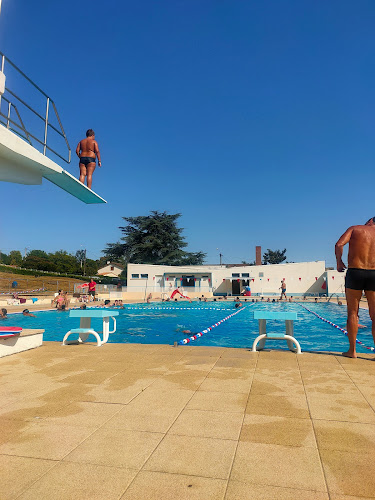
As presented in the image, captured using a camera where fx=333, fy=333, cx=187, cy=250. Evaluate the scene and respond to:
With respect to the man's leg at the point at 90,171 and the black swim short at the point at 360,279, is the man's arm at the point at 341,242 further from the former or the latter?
the man's leg at the point at 90,171

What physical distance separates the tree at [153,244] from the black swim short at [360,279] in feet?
147

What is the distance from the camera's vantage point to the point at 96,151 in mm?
7691

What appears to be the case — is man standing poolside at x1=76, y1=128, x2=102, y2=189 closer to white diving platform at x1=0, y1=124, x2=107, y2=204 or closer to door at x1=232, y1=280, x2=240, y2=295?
white diving platform at x1=0, y1=124, x2=107, y2=204

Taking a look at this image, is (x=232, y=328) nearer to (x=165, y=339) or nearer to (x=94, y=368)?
(x=165, y=339)

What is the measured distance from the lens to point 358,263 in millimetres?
5066

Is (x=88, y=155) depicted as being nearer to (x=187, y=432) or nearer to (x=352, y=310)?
(x=352, y=310)

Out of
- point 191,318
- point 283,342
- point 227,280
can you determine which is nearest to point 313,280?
point 227,280

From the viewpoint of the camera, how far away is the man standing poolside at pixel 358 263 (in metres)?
5.02

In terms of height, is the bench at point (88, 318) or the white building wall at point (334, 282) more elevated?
the white building wall at point (334, 282)

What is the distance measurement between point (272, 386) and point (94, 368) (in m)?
2.47

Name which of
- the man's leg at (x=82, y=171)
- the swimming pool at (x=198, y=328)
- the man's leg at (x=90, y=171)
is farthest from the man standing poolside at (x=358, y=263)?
the man's leg at (x=82, y=171)

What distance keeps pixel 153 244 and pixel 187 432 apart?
47593mm

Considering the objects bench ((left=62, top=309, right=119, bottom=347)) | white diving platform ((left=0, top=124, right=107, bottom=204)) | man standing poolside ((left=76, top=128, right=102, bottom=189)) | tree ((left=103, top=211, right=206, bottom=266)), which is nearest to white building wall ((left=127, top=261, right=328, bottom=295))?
tree ((left=103, top=211, right=206, bottom=266))

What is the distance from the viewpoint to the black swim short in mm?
5016
